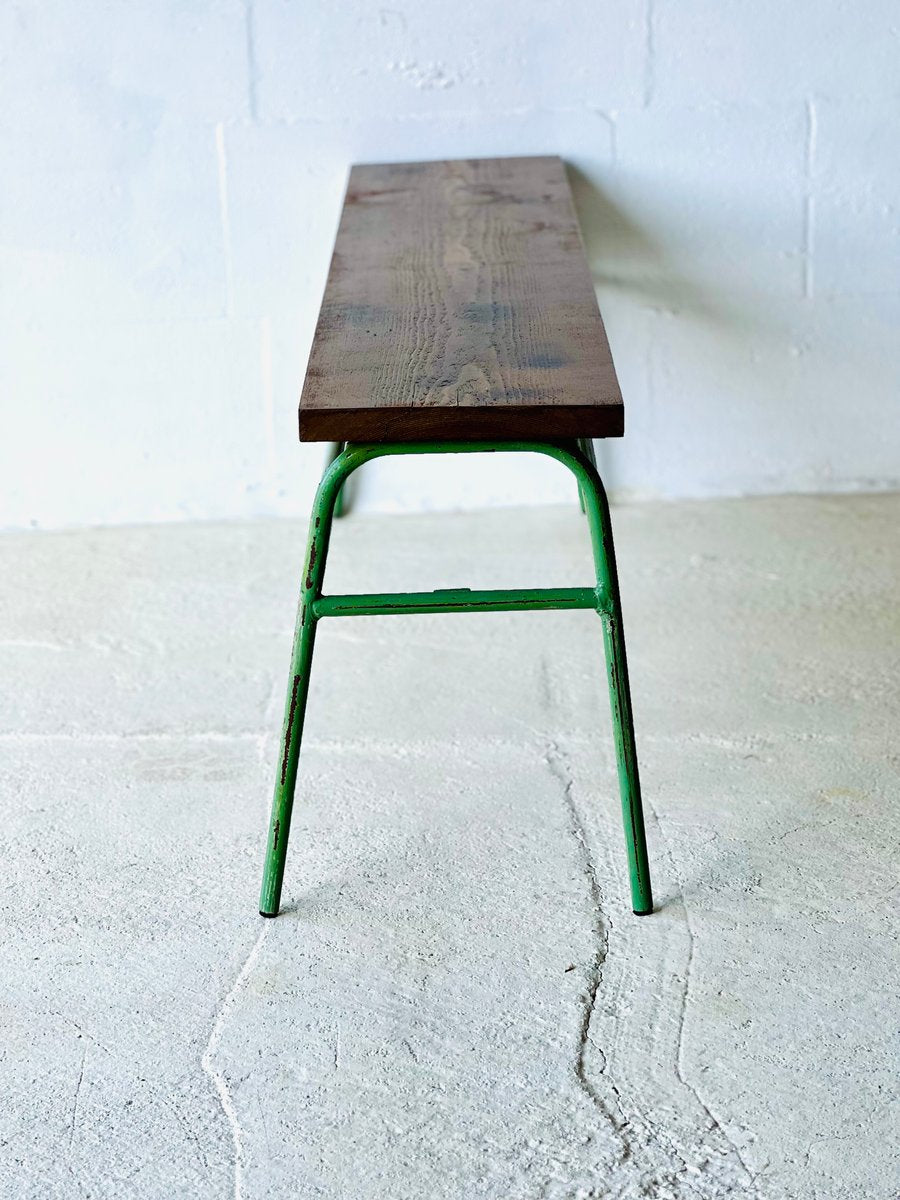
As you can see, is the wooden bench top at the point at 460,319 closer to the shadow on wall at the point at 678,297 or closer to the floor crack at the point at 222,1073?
the shadow on wall at the point at 678,297

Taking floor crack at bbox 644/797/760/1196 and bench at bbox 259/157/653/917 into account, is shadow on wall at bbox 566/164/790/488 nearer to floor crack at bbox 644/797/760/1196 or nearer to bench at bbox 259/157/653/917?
bench at bbox 259/157/653/917

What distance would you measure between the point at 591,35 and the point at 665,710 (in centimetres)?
125

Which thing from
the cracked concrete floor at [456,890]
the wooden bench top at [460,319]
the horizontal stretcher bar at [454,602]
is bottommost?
the cracked concrete floor at [456,890]

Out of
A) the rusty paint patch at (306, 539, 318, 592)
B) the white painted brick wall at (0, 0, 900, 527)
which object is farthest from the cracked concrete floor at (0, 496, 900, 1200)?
the rusty paint patch at (306, 539, 318, 592)

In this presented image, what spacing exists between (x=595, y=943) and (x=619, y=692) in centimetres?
28

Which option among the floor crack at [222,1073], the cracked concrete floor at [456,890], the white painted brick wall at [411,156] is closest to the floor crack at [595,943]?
the cracked concrete floor at [456,890]

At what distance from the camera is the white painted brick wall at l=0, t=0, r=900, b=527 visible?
97.7 inches

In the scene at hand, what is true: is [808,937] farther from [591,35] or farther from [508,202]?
[591,35]

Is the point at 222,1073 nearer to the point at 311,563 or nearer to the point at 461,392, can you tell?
the point at 311,563

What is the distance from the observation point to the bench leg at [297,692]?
→ 1454mm

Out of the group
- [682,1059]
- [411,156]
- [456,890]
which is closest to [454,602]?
[456,890]

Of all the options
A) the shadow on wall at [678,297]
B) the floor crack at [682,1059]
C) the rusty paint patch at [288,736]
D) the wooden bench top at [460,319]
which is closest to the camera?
the floor crack at [682,1059]

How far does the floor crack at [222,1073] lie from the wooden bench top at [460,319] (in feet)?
1.90

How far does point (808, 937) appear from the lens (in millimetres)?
1524
